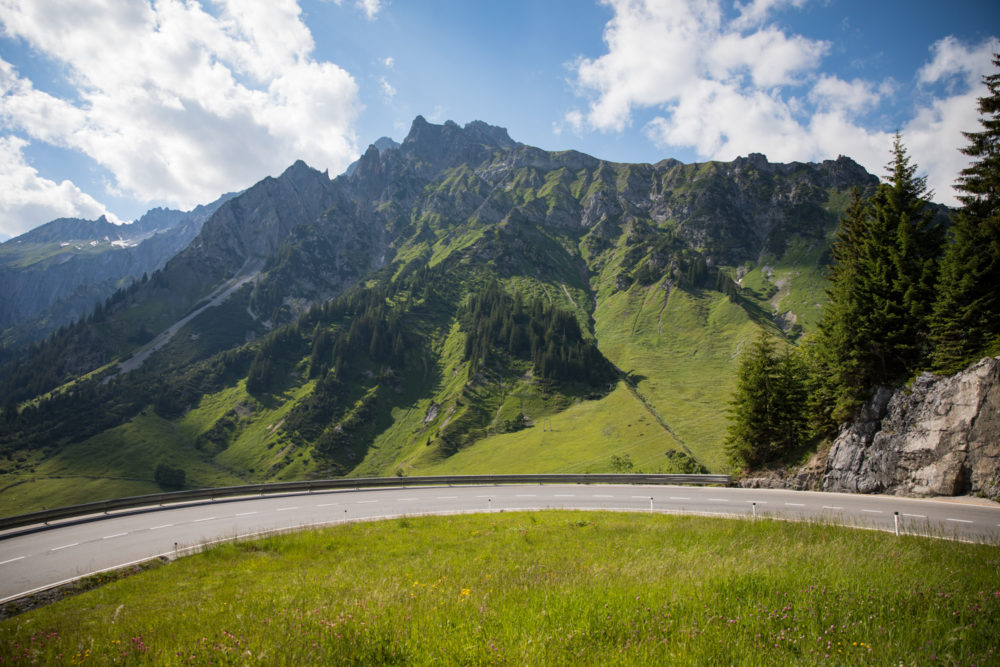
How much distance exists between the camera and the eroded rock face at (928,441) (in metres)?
23.0

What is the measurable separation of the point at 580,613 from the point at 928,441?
3010cm

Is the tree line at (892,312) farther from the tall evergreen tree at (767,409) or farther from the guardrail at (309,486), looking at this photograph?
the guardrail at (309,486)

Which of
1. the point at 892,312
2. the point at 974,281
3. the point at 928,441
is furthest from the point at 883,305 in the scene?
the point at 928,441

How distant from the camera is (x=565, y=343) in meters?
200

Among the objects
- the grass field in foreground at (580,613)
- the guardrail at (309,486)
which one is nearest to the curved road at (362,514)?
the guardrail at (309,486)

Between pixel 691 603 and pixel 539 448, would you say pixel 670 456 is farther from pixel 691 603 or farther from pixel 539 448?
pixel 691 603

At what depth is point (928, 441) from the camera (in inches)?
984

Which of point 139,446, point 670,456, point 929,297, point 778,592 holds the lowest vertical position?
point 139,446

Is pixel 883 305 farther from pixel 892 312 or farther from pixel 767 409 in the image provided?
pixel 767 409

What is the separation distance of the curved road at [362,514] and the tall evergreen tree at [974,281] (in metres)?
9.69

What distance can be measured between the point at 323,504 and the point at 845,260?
44.2 meters

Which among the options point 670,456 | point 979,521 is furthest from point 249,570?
point 670,456

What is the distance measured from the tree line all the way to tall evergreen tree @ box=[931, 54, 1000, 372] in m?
0.06

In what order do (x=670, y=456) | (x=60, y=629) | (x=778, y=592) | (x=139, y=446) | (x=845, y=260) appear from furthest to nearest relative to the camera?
(x=139, y=446), (x=670, y=456), (x=845, y=260), (x=60, y=629), (x=778, y=592)
